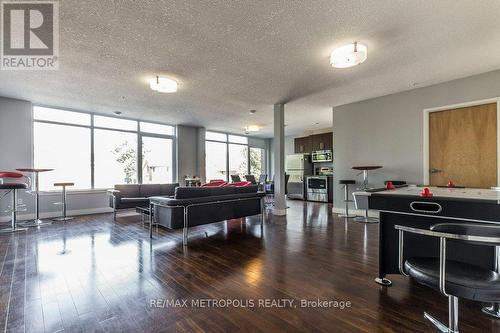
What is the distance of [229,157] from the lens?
9430 mm

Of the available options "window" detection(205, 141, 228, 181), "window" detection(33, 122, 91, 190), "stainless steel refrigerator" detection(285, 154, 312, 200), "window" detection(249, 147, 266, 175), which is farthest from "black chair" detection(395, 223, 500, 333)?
"window" detection(249, 147, 266, 175)

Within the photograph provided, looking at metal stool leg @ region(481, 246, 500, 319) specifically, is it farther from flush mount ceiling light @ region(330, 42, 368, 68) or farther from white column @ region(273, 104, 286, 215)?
white column @ region(273, 104, 286, 215)

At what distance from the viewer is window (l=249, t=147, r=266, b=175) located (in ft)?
34.2

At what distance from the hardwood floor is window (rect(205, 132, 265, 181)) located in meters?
5.31

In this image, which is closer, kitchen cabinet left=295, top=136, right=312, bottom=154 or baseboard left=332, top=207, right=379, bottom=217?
baseboard left=332, top=207, right=379, bottom=217

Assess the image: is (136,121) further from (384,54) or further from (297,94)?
(384,54)

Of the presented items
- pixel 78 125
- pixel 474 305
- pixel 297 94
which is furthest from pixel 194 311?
pixel 78 125

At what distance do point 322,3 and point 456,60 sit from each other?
2.61 meters

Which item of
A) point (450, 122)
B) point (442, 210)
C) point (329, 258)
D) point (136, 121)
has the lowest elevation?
point (329, 258)

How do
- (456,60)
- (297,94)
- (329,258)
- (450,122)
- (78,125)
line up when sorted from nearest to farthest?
1. (329,258)
2. (456,60)
3. (450,122)
4. (297,94)
5. (78,125)

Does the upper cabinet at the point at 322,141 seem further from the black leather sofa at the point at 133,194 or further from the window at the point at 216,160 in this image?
the black leather sofa at the point at 133,194

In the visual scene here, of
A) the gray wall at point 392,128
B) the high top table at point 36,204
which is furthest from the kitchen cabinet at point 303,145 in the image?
the high top table at point 36,204

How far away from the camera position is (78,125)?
5824 millimetres

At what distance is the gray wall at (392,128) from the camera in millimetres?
3930
